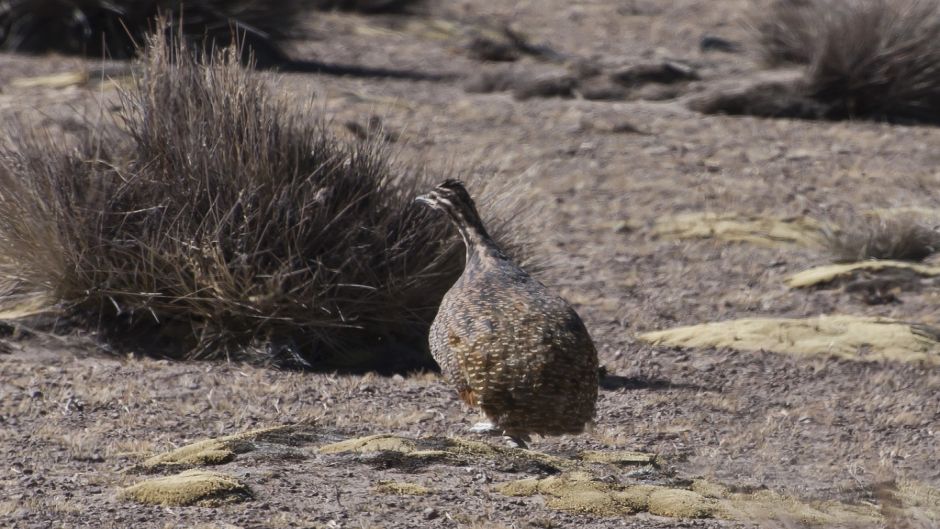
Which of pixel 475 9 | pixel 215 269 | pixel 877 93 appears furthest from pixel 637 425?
pixel 475 9

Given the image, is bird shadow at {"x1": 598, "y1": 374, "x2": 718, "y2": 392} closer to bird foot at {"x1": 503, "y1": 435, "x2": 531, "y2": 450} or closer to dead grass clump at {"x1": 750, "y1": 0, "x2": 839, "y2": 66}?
bird foot at {"x1": 503, "y1": 435, "x2": 531, "y2": 450}

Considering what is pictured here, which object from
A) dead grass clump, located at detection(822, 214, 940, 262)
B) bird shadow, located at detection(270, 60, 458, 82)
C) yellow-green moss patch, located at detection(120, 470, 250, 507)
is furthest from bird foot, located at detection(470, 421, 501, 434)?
bird shadow, located at detection(270, 60, 458, 82)

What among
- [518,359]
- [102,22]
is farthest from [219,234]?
[102,22]

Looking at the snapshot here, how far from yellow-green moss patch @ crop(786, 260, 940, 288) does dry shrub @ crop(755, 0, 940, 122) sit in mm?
4911

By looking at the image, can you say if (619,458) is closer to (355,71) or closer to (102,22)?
(102,22)

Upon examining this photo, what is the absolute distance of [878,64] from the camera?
14727mm

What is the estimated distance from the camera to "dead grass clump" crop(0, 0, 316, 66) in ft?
47.9

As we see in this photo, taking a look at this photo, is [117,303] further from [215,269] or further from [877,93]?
[877,93]

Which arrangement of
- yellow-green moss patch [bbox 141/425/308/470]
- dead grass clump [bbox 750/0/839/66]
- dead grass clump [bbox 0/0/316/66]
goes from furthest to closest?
dead grass clump [bbox 750/0/839/66] → dead grass clump [bbox 0/0/316/66] → yellow-green moss patch [bbox 141/425/308/470]

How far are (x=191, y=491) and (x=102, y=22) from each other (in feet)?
35.4

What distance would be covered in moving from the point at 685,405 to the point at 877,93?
8.36 meters

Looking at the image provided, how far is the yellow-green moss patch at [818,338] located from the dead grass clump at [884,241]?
4.76 feet

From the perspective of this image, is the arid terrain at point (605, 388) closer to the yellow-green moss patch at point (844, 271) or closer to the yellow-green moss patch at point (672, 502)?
the yellow-green moss patch at point (672, 502)

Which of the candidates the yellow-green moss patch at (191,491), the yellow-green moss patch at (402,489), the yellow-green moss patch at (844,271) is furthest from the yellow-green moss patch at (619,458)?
the yellow-green moss patch at (844,271)
